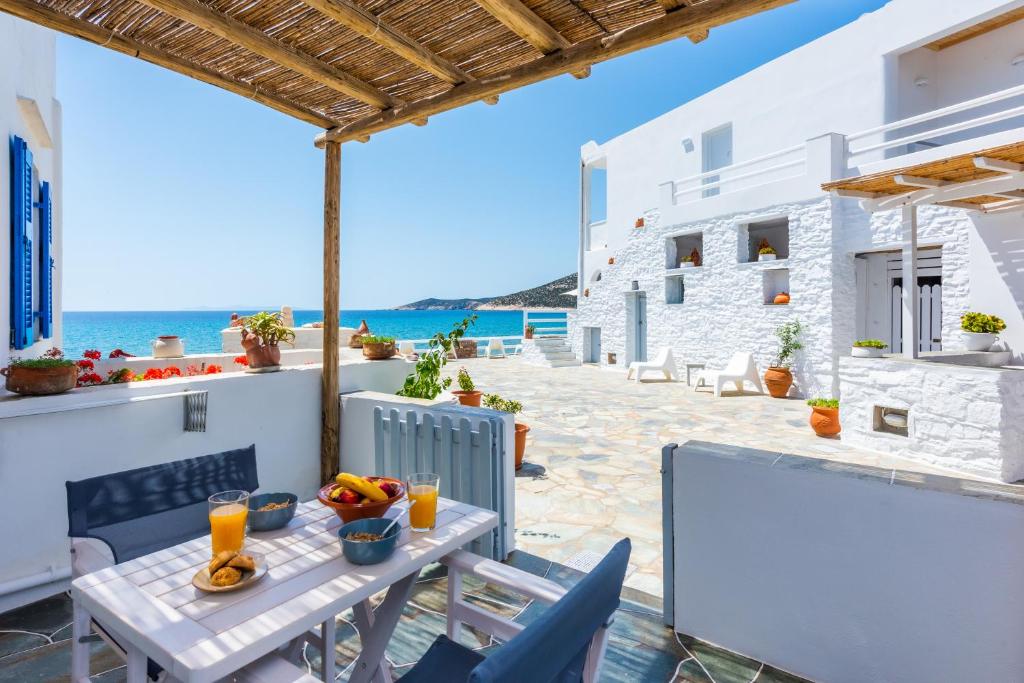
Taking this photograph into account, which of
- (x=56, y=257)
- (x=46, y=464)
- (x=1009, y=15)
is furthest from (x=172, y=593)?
(x=1009, y=15)

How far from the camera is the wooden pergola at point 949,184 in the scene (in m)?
4.17

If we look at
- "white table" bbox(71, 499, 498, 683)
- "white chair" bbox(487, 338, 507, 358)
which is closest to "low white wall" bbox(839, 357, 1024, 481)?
"white table" bbox(71, 499, 498, 683)

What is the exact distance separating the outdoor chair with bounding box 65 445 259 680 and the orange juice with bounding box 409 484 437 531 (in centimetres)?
82

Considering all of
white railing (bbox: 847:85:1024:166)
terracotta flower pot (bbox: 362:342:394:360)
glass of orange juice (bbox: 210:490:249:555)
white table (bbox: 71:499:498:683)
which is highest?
white railing (bbox: 847:85:1024:166)

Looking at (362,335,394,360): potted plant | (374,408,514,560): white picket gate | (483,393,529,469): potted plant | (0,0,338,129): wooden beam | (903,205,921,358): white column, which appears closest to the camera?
(0,0,338,129): wooden beam

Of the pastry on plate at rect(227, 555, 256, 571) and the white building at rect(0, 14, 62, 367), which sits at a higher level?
the white building at rect(0, 14, 62, 367)

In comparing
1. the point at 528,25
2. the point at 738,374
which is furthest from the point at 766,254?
the point at 528,25

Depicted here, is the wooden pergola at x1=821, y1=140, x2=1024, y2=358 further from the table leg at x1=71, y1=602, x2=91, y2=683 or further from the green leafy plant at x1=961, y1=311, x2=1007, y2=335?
the table leg at x1=71, y1=602, x2=91, y2=683

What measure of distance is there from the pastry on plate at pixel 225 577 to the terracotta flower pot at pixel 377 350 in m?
3.07

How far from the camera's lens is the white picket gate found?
9.13ft

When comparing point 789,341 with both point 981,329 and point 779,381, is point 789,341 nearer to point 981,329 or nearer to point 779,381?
point 779,381

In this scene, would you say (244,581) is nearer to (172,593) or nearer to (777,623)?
(172,593)

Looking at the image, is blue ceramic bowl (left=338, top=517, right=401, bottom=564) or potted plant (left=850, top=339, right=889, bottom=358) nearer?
blue ceramic bowl (left=338, top=517, right=401, bottom=564)

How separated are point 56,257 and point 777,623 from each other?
6.64m
